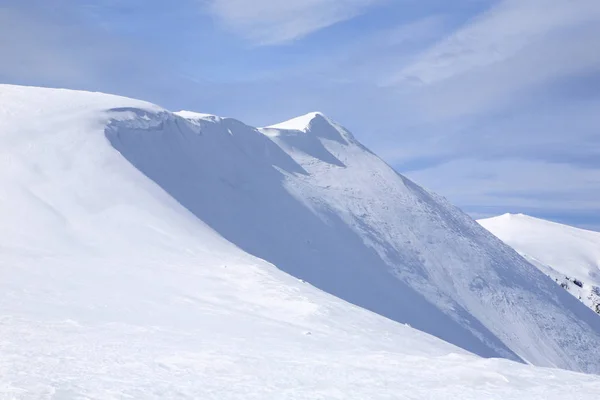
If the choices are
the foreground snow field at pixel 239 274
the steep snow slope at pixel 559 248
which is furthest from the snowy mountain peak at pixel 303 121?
the steep snow slope at pixel 559 248

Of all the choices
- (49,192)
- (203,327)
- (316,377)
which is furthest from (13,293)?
(49,192)

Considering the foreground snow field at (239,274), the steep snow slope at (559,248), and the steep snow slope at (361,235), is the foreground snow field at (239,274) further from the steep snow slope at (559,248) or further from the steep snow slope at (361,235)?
the steep snow slope at (559,248)

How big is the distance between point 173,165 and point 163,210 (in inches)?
322

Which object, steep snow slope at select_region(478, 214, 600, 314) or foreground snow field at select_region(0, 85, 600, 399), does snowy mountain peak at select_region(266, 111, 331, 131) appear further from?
steep snow slope at select_region(478, 214, 600, 314)

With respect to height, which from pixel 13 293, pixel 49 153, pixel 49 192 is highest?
pixel 49 153

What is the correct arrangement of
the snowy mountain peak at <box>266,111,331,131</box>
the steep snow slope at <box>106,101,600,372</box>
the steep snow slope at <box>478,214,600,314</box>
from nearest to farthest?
the steep snow slope at <box>106,101,600,372</box> → the snowy mountain peak at <box>266,111,331,131</box> → the steep snow slope at <box>478,214,600,314</box>

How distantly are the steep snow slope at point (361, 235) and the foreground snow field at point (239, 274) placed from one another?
6.7 inches

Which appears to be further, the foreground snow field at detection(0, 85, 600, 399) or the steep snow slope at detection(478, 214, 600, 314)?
the steep snow slope at detection(478, 214, 600, 314)

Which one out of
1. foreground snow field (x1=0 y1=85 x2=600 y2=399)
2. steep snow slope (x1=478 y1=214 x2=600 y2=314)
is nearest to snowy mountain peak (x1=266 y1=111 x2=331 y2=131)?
foreground snow field (x1=0 y1=85 x2=600 y2=399)

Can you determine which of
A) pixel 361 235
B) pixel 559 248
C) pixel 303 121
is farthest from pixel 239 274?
pixel 559 248

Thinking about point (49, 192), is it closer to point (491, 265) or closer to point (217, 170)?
point (217, 170)

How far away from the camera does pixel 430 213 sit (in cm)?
5194

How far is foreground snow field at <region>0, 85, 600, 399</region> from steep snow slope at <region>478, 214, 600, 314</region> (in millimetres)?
23258

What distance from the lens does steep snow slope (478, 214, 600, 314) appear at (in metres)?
73.0
